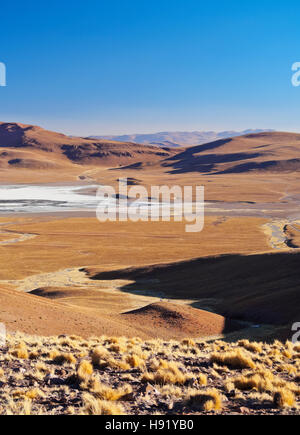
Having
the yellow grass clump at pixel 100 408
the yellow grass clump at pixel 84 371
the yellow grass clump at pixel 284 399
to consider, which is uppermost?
the yellow grass clump at pixel 100 408

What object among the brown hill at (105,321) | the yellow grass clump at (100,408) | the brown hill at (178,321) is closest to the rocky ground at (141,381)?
the yellow grass clump at (100,408)

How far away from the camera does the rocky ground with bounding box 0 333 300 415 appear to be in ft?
23.8

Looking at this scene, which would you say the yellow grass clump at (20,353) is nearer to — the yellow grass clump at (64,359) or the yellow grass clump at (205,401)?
the yellow grass clump at (64,359)

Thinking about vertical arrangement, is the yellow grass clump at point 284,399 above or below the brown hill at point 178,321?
above

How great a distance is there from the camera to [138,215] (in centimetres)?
8081

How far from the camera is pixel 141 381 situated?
9023 millimetres

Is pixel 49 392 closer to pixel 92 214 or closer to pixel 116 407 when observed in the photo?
pixel 116 407

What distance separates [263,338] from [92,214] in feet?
213

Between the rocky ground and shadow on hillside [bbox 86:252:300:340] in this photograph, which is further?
shadow on hillside [bbox 86:252:300:340]

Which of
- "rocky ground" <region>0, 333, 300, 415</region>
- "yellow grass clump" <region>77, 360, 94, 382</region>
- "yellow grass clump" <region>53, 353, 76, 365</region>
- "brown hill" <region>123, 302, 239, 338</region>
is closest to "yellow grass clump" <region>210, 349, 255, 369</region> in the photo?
"rocky ground" <region>0, 333, 300, 415</region>

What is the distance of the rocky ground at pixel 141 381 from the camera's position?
285 inches

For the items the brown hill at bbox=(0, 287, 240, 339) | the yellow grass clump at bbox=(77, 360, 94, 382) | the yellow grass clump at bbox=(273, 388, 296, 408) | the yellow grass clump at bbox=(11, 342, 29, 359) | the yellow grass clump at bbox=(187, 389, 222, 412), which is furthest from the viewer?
the brown hill at bbox=(0, 287, 240, 339)

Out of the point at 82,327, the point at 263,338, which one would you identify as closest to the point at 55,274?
the point at 82,327

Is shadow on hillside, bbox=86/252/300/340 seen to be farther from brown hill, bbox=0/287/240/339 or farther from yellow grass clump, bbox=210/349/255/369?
yellow grass clump, bbox=210/349/255/369
